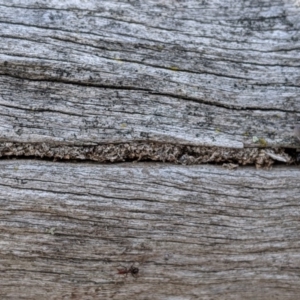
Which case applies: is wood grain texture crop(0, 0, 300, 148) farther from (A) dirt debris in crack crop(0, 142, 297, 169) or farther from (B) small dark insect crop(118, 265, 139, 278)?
(B) small dark insect crop(118, 265, 139, 278)

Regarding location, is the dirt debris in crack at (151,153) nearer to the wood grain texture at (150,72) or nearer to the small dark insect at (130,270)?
the wood grain texture at (150,72)

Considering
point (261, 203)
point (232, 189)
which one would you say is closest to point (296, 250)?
point (261, 203)

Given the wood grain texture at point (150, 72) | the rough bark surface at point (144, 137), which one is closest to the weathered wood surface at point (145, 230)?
the rough bark surface at point (144, 137)

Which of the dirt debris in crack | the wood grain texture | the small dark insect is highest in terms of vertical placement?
the wood grain texture

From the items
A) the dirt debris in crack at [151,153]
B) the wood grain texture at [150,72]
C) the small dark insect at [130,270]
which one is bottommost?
the small dark insect at [130,270]

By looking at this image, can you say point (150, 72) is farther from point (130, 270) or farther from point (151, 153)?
point (130, 270)

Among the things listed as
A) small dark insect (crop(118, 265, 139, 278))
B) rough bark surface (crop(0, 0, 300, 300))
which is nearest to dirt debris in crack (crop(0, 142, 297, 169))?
rough bark surface (crop(0, 0, 300, 300))

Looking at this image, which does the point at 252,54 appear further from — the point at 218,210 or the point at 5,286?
the point at 5,286
